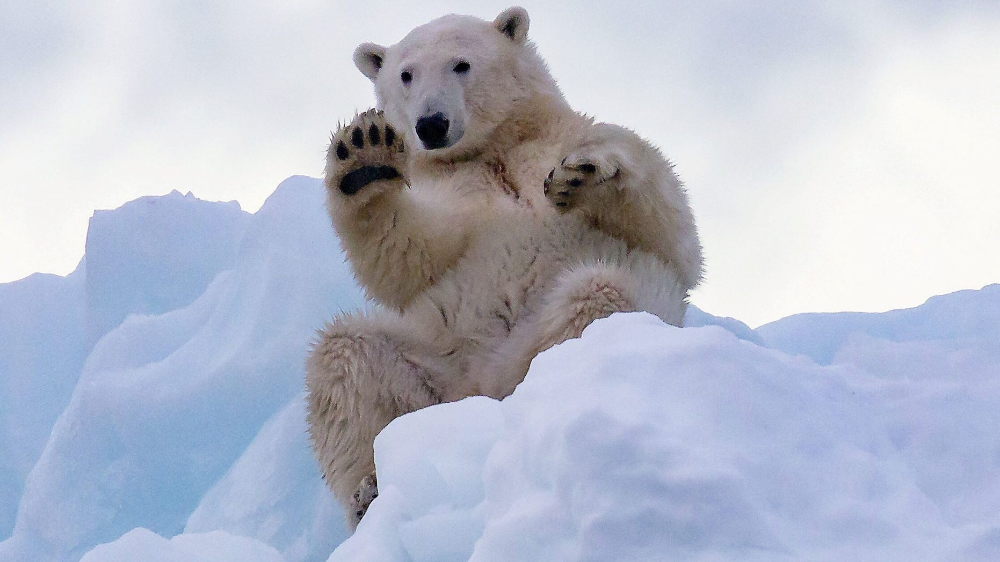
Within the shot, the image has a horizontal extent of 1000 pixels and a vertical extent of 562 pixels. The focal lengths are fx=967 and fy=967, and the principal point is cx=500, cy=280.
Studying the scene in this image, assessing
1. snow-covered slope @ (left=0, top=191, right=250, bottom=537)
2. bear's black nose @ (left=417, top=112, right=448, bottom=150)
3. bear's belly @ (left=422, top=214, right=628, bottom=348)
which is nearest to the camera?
bear's belly @ (left=422, top=214, right=628, bottom=348)

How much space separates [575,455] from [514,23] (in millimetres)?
2050

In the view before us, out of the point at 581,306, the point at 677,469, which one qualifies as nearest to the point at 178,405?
the point at 581,306

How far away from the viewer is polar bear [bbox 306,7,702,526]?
253 cm

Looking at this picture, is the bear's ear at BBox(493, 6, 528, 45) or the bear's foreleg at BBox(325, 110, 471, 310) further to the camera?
the bear's ear at BBox(493, 6, 528, 45)

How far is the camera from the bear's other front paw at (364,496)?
2.44m

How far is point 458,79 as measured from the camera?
2.98 metres

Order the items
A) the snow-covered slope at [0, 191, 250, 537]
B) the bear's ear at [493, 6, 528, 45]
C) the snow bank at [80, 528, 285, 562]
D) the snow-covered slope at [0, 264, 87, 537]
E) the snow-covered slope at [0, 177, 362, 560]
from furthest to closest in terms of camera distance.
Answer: the snow-covered slope at [0, 191, 250, 537], the snow-covered slope at [0, 264, 87, 537], the snow-covered slope at [0, 177, 362, 560], the bear's ear at [493, 6, 528, 45], the snow bank at [80, 528, 285, 562]

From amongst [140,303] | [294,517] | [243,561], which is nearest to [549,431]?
[243,561]

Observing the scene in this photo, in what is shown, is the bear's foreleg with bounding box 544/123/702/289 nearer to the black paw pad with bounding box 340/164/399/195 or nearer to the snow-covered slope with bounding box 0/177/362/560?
the black paw pad with bounding box 340/164/399/195

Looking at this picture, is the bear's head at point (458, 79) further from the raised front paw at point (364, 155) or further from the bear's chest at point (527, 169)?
the raised front paw at point (364, 155)

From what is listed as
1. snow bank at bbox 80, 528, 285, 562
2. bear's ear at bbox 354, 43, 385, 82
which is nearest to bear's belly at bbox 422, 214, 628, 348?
snow bank at bbox 80, 528, 285, 562

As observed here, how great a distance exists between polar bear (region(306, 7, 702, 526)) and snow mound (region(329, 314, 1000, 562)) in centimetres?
56

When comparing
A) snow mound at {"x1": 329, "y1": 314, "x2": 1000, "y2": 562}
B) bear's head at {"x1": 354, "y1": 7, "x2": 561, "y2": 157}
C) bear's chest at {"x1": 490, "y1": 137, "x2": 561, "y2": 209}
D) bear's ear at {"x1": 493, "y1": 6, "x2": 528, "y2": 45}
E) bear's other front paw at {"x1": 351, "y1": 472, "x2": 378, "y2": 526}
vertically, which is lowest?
snow mound at {"x1": 329, "y1": 314, "x2": 1000, "y2": 562}

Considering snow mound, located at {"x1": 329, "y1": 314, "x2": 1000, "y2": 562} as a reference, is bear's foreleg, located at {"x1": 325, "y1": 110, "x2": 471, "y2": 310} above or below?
above
